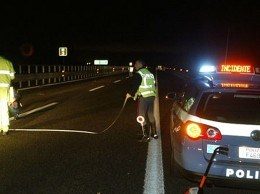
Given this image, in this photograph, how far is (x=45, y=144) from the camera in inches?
388

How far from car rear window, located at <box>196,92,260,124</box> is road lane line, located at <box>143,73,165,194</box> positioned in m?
1.23

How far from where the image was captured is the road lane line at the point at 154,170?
6.63m

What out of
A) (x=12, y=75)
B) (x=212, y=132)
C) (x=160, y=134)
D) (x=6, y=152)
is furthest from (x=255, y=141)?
(x=12, y=75)

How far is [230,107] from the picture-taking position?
23.2 ft

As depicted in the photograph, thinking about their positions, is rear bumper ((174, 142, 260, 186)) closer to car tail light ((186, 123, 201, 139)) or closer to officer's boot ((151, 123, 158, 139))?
car tail light ((186, 123, 201, 139))

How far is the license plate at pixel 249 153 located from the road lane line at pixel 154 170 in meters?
1.21

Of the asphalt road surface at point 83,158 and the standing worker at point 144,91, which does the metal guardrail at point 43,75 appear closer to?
the asphalt road surface at point 83,158

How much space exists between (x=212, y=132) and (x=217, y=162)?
1.23 feet

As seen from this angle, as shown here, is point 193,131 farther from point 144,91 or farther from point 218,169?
point 144,91

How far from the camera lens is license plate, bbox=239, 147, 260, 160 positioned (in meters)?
5.92

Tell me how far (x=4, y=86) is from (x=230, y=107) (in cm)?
556

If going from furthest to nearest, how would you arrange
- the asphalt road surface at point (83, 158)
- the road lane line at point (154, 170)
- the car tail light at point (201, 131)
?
the asphalt road surface at point (83, 158) → the road lane line at point (154, 170) → the car tail light at point (201, 131)

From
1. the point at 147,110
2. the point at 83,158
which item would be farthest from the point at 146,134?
the point at 83,158

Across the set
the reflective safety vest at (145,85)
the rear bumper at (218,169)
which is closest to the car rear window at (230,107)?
the rear bumper at (218,169)
